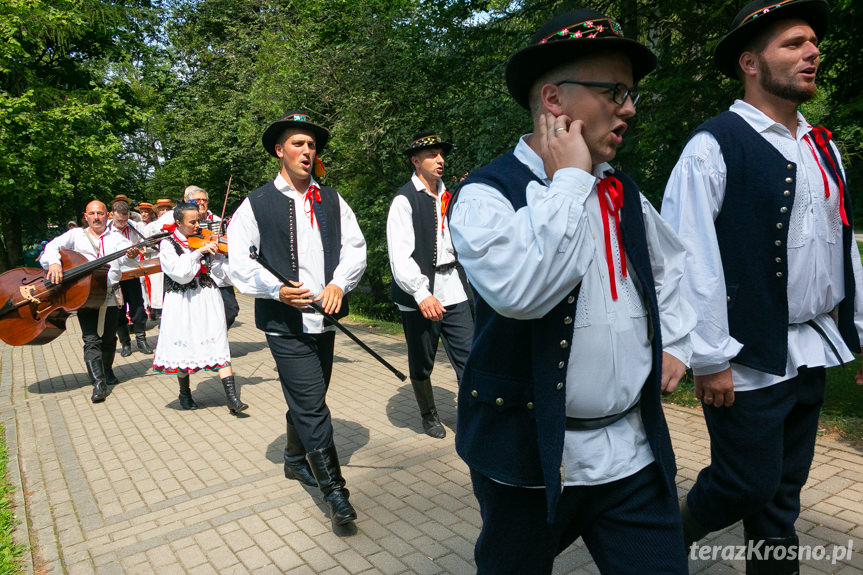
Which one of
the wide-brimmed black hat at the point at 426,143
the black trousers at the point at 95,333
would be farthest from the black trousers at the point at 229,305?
the wide-brimmed black hat at the point at 426,143

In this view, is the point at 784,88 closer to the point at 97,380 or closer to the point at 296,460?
the point at 296,460

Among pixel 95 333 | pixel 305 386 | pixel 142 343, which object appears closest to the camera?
pixel 305 386

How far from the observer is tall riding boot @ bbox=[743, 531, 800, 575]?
8.71 feet

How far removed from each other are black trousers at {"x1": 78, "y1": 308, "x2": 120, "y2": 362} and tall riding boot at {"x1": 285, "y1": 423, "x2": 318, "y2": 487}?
4291mm

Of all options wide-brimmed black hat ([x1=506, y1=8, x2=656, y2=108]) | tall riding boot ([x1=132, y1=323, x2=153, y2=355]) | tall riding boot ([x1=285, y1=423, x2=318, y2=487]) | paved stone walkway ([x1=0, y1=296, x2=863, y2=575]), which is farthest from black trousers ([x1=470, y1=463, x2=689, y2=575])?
tall riding boot ([x1=132, y1=323, x2=153, y2=355])

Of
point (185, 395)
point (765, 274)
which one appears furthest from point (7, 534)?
point (765, 274)

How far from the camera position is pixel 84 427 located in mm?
6629

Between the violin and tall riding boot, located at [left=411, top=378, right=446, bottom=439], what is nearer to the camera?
tall riding boot, located at [left=411, top=378, right=446, bottom=439]

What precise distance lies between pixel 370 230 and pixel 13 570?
359 inches

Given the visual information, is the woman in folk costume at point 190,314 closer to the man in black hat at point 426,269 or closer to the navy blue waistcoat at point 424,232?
the man in black hat at point 426,269

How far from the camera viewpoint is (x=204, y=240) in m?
6.89

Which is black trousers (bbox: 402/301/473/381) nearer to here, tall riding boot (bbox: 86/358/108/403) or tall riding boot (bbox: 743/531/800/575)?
tall riding boot (bbox: 743/531/800/575)

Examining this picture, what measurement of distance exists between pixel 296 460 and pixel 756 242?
11.4ft

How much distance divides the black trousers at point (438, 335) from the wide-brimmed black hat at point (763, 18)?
3.00 meters
